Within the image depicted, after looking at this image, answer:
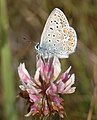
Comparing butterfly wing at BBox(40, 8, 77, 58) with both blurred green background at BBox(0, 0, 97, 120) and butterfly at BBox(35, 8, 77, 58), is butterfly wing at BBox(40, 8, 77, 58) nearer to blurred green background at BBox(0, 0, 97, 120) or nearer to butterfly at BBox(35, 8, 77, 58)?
butterfly at BBox(35, 8, 77, 58)

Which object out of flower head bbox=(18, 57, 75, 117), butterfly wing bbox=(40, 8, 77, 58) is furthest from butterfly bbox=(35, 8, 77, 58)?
flower head bbox=(18, 57, 75, 117)

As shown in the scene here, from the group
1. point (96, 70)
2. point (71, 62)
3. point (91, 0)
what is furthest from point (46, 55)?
point (91, 0)

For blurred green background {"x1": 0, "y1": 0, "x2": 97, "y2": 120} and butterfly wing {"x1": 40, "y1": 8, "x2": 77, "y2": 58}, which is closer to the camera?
butterfly wing {"x1": 40, "y1": 8, "x2": 77, "y2": 58}

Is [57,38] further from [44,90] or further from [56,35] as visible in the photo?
[44,90]

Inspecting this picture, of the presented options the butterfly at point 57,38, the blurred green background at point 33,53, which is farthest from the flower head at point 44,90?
the blurred green background at point 33,53

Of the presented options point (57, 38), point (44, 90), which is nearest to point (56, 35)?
point (57, 38)

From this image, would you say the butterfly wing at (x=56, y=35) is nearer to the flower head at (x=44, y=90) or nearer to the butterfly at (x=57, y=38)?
the butterfly at (x=57, y=38)
